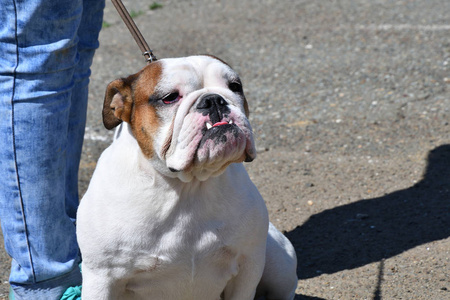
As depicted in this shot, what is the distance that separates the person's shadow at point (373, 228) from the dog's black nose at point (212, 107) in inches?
59.8

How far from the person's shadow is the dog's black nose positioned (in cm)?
152

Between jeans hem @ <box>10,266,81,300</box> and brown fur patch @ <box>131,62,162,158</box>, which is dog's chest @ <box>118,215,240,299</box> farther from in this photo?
jeans hem @ <box>10,266,81,300</box>

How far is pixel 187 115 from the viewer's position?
8.18ft

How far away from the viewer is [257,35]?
8.27 metres

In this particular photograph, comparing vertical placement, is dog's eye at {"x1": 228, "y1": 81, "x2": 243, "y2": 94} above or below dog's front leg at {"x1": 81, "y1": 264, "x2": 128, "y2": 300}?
above

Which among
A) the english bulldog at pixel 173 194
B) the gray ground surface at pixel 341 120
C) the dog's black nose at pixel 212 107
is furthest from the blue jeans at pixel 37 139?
the gray ground surface at pixel 341 120

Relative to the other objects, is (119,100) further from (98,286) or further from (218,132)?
(98,286)

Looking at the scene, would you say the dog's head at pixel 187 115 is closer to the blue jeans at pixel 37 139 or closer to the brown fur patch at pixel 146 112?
the brown fur patch at pixel 146 112

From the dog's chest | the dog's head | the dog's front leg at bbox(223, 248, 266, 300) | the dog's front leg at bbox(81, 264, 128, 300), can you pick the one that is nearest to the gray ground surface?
the dog's front leg at bbox(223, 248, 266, 300)

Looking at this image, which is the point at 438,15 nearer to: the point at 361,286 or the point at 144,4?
the point at 144,4

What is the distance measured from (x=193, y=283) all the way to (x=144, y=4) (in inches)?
311

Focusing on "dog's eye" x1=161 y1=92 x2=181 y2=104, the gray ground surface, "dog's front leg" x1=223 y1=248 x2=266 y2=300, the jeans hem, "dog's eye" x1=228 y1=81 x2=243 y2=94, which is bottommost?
the gray ground surface

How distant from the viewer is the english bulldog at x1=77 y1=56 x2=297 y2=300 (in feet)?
8.21

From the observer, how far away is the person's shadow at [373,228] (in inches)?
151
